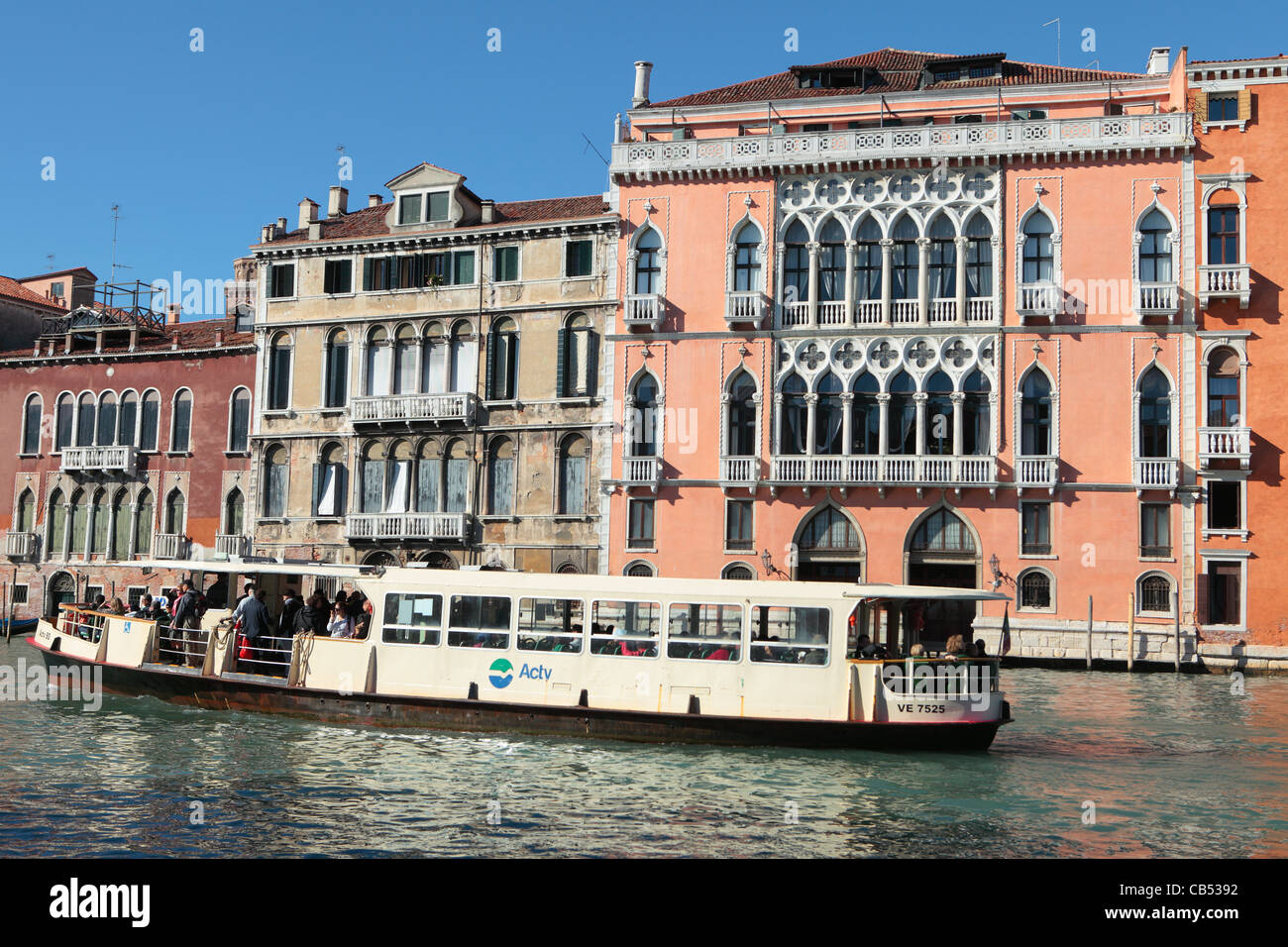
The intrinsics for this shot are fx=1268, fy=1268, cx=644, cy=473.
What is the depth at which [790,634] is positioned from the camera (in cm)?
1544

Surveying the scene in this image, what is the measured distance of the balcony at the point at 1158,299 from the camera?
2892 cm

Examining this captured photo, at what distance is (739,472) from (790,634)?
15.9m

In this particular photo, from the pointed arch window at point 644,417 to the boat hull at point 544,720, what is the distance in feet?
51.8

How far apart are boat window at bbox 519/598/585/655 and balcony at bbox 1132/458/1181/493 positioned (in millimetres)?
17748

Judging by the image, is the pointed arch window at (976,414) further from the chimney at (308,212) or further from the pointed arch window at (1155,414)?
the chimney at (308,212)

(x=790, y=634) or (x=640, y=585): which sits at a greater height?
(x=640, y=585)

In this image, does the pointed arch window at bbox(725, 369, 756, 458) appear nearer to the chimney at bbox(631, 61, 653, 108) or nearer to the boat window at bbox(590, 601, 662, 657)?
the chimney at bbox(631, 61, 653, 108)

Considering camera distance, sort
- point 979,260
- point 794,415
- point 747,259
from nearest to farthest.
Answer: point 979,260 → point 794,415 → point 747,259

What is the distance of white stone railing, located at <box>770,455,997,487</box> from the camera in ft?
97.7

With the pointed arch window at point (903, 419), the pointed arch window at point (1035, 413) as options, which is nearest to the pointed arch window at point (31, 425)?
the pointed arch window at point (903, 419)

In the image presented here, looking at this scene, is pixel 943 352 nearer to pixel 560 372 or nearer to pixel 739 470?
pixel 739 470

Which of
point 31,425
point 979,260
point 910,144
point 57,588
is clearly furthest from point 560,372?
point 31,425

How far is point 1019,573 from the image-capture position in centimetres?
2962
